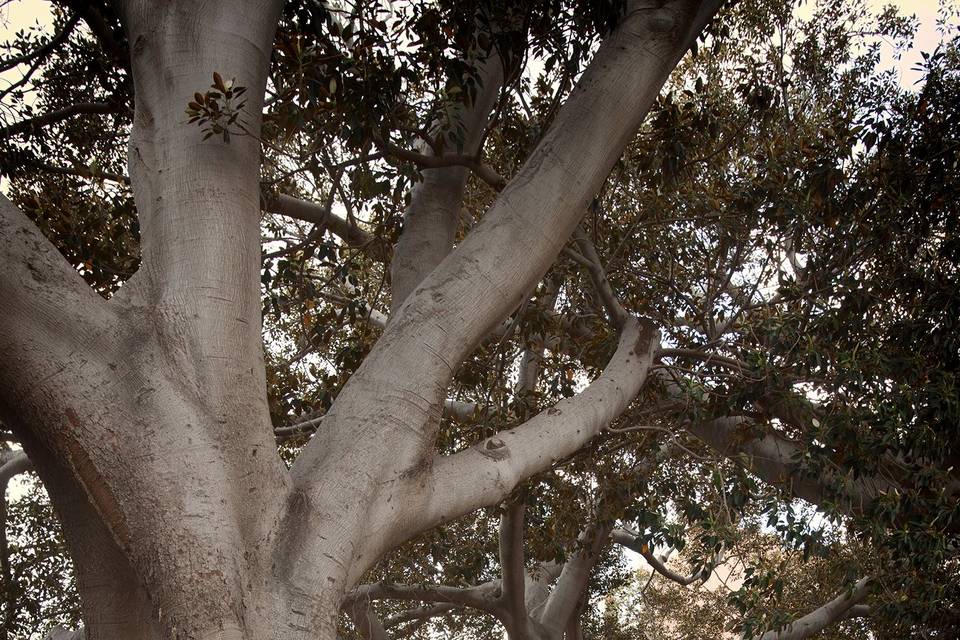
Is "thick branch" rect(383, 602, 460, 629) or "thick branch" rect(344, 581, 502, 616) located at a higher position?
"thick branch" rect(383, 602, 460, 629)

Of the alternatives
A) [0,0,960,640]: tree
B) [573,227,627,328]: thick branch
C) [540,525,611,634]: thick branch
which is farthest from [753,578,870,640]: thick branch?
[573,227,627,328]: thick branch

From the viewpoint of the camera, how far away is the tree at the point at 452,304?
272cm

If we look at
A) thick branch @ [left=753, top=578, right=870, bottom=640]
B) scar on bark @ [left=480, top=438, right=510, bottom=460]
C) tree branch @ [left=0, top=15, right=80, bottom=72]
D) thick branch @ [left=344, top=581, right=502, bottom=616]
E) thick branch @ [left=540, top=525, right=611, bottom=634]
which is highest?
tree branch @ [left=0, top=15, right=80, bottom=72]

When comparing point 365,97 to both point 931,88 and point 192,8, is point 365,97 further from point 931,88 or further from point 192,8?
point 931,88

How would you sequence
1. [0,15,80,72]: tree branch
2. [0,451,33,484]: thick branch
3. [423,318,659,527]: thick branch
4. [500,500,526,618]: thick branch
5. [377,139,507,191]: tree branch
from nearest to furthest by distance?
[423,318,659,527]: thick branch → [377,139,507,191]: tree branch → [0,15,80,72]: tree branch → [500,500,526,618]: thick branch → [0,451,33,484]: thick branch

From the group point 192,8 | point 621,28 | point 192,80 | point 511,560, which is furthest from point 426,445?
point 511,560

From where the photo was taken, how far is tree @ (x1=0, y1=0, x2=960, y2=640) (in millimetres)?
2721

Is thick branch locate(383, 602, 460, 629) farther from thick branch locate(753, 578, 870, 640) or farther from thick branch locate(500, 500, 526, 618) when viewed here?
thick branch locate(753, 578, 870, 640)

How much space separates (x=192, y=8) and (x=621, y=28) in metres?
1.83

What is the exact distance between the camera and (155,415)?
2684 millimetres

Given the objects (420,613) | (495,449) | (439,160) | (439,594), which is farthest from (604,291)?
(420,613)

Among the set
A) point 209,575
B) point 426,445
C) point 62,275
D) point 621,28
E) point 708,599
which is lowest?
point 209,575

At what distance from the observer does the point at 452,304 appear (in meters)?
3.31

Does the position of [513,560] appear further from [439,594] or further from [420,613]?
[420,613]
